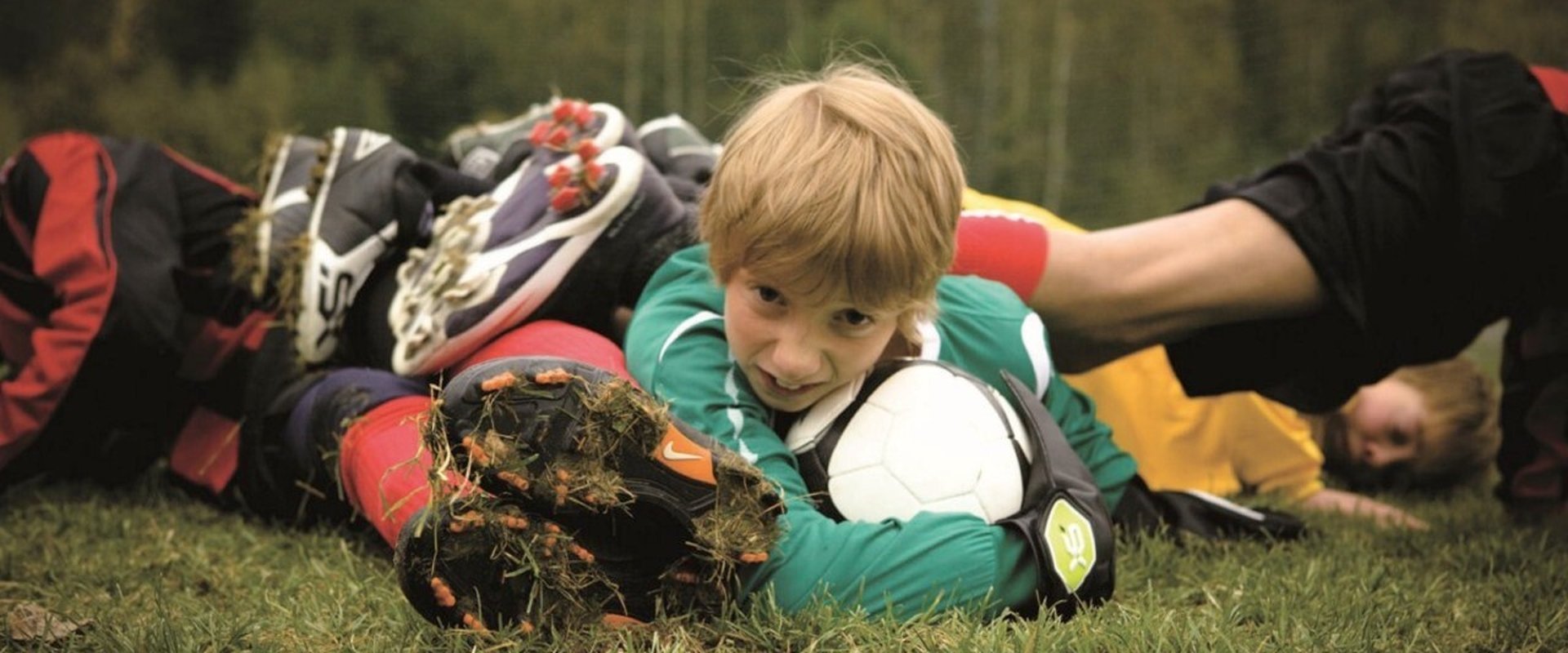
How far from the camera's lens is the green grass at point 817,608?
5.69 ft

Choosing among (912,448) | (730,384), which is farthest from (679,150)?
(912,448)

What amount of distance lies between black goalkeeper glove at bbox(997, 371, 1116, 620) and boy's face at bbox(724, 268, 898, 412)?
0.29m

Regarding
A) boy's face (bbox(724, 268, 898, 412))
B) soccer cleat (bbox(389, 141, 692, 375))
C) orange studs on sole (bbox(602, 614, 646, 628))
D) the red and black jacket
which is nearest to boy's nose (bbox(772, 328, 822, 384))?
boy's face (bbox(724, 268, 898, 412))

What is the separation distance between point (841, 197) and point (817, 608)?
0.54 metres

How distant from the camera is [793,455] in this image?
2053 mm

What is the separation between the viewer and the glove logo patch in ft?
6.21

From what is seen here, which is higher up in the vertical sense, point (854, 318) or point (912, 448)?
point (854, 318)

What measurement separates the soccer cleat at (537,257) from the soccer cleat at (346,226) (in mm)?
132

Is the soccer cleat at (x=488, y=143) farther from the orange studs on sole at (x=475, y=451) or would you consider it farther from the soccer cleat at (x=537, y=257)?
the orange studs on sole at (x=475, y=451)

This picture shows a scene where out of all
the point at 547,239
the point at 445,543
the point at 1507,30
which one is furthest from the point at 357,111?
the point at 445,543

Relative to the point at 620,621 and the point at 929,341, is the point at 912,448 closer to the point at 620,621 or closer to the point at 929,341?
the point at 929,341

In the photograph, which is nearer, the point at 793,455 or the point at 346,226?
the point at 793,455

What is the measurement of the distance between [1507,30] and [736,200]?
46.1 ft

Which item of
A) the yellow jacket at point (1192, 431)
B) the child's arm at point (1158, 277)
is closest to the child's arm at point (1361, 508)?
the yellow jacket at point (1192, 431)
